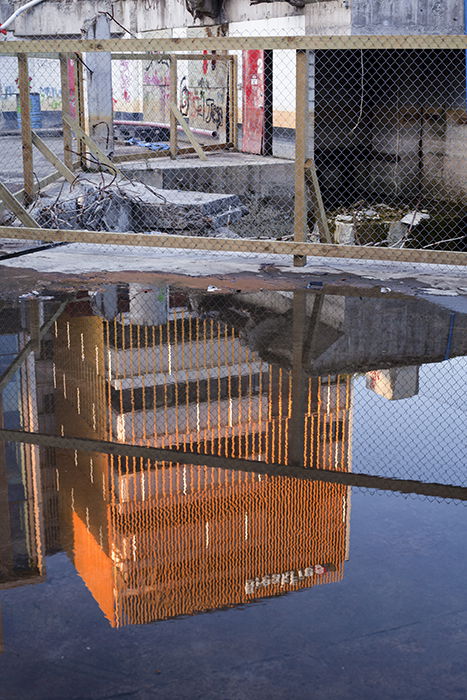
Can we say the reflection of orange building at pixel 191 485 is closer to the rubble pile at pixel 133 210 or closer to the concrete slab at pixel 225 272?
the concrete slab at pixel 225 272

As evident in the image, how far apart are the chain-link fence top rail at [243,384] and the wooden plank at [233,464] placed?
12 millimetres

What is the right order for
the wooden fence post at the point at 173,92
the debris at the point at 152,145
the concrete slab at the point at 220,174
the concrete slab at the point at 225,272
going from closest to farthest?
the concrete slab at the point at 225,272, the concrete slab at the point at 220,174, the wooden fence post at the point at 173,92, the debris at the point at 152,145

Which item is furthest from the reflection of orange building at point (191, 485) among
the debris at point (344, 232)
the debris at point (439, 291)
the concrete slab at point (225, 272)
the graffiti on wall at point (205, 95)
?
the graffiti on wall at point (205, 95)

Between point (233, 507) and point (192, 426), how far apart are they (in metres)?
1.17

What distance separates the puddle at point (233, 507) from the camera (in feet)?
10.2

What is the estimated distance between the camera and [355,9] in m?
19.2

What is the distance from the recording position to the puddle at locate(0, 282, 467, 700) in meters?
3.09

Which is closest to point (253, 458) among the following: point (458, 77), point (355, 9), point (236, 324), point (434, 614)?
point (434, 614)

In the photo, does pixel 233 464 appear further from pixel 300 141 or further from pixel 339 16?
pixel 339 16

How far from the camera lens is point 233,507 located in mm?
4285

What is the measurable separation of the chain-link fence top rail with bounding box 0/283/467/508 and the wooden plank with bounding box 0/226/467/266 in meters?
0.68

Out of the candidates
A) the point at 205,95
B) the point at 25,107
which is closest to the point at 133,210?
the point at 25,107

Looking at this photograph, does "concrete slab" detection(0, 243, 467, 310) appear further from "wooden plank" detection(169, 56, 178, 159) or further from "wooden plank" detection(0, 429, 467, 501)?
"wooden plank" detection(169, 56, 178, 159)

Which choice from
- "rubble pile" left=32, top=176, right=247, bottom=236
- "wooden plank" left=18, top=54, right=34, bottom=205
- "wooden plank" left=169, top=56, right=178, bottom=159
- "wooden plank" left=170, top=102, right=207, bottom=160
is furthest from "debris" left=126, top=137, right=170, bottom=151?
"wooden plank" left=18, top=54, right=34, bottom=205
